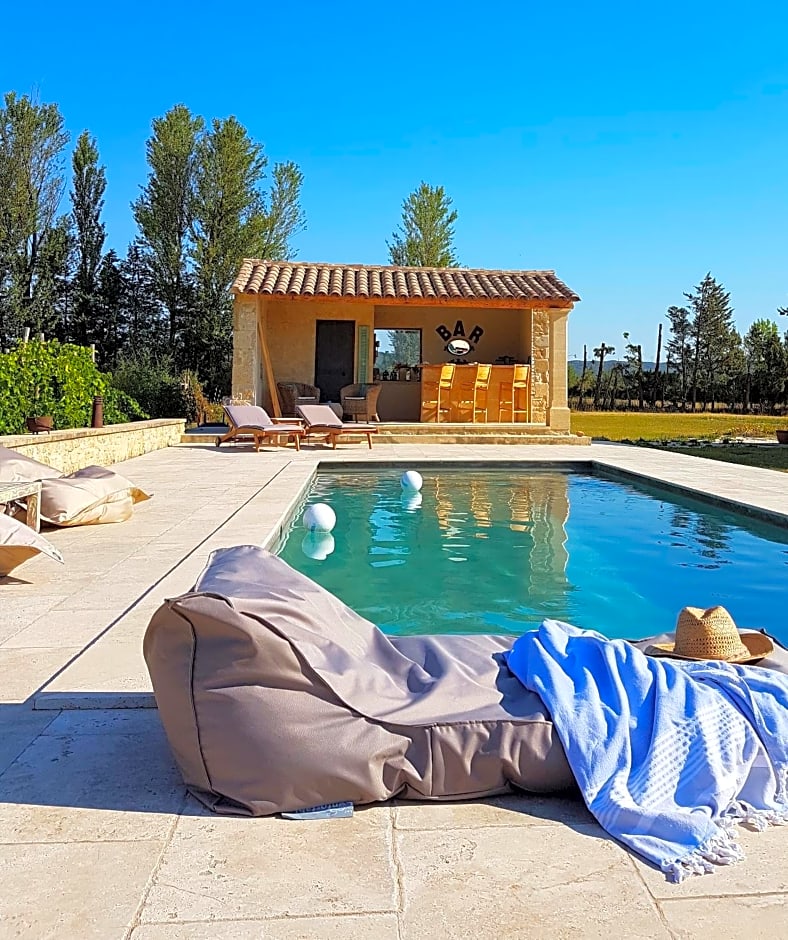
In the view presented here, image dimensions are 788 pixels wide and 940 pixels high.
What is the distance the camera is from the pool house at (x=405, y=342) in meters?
15.7

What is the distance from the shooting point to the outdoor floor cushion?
2150 millimetres

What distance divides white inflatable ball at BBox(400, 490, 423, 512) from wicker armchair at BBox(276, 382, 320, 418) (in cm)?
685

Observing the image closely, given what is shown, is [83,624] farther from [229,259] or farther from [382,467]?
[229,259]

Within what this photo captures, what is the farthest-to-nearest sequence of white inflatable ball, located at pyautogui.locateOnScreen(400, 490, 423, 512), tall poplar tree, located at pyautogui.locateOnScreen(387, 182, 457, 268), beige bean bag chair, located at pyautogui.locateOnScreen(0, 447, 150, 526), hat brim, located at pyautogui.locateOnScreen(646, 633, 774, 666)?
tall poplar tree, located at pyautogui.locateOnScreen(387, 182, 457, 268), white inflatable ball, located at pyautogui.locateOnScreen(400, 490, 423, 512), beige bean bag chair, located at pyautogui.locateOnScreen(0, 447, 150, 526), hat brim, located at pyautogui.locateOnScreen(646, 633, 774, 666)

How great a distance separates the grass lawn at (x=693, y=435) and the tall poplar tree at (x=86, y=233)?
46.9 ft

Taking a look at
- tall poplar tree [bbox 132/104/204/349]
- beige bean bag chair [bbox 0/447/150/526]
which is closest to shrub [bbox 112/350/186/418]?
tall poplar tree [bbox 132/104/204/349]

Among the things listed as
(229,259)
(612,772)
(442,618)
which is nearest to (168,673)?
(612,772)

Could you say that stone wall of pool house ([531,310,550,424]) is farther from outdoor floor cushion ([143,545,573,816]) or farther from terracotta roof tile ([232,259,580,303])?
outdoor floor cushion ([143,545,573,816])

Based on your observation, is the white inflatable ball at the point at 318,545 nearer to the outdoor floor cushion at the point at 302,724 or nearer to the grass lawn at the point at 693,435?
the outdoor floor cushion at the point at 302,724

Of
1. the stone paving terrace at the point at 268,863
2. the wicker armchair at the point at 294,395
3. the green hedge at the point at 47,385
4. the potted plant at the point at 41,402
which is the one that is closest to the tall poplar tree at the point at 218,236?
the wicker armchair at the point at 294,395

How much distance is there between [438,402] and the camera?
52.3 ft

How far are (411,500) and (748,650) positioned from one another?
6.48 m

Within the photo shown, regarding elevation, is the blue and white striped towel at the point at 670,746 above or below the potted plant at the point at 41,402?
below

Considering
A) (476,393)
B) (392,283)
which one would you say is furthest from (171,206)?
(476,393)
